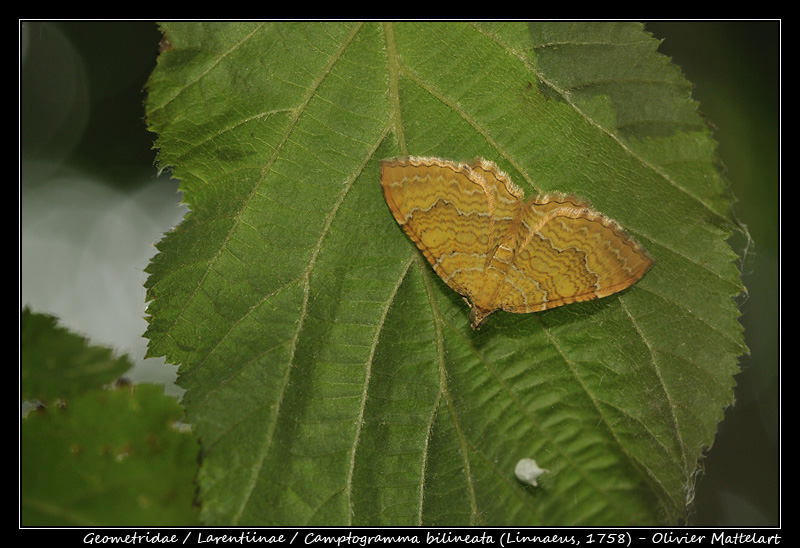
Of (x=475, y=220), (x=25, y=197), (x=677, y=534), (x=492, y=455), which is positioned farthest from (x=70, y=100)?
(x=677, y=534)

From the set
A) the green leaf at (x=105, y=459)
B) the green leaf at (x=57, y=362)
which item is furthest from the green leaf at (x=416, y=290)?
the green leaf at (x=57, y=362)

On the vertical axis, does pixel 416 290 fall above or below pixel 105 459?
above

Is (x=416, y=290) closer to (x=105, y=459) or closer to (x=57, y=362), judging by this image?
(x=105, y=459)

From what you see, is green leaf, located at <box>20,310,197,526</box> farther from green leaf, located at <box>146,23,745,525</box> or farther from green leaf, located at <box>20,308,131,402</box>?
green leaf, located at <box>146,23,745,525</box>

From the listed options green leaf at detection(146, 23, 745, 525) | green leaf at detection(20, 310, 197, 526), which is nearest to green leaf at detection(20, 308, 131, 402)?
green leaf at detection(20, 310, 197, 526)

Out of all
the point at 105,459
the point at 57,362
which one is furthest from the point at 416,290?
the point at 57,362

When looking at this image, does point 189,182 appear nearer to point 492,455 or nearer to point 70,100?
point 492,455
